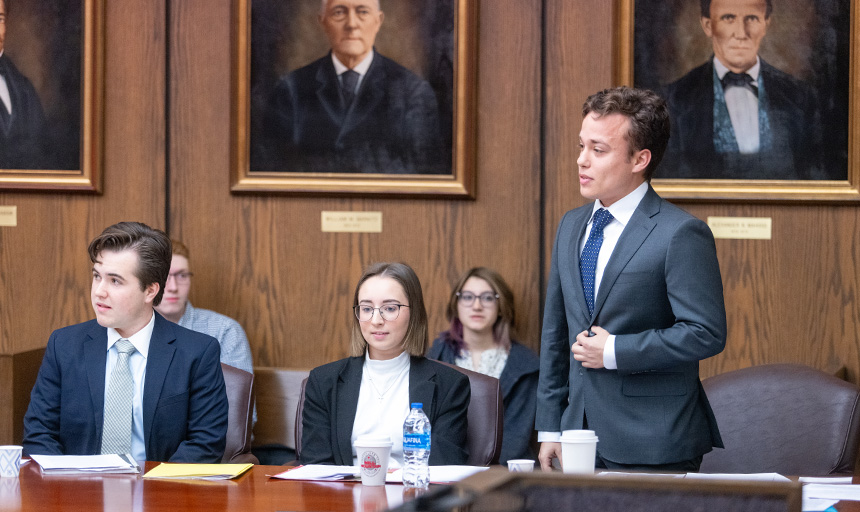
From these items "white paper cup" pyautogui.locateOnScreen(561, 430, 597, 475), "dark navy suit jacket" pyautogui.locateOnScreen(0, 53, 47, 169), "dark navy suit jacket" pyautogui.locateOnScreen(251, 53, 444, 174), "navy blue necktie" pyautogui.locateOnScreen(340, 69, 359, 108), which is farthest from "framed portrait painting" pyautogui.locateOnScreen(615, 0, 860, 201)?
"dark navy suit jacket" pyautogui.locateOnScreen(0, 53, 47, 169)

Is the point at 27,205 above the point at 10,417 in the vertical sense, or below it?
above

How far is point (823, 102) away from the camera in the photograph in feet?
14.5

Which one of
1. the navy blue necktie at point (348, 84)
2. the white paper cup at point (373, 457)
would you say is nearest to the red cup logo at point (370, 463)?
the white paper cup at point (373, 457)

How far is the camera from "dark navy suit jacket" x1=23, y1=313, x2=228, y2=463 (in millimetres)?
2949

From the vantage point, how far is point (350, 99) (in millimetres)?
4738

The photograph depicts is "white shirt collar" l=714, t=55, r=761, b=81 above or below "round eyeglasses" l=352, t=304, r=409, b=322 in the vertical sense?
above

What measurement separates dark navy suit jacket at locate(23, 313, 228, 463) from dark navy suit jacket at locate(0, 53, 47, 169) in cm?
219

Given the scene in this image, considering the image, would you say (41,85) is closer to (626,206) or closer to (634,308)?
(626,206)

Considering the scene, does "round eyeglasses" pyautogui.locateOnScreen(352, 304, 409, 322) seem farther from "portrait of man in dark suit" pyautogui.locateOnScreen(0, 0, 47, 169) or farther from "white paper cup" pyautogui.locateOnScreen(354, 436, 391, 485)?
"portrait of man in dark suit" pyautogui.locateOnScreen(0, 0, 47, 169)

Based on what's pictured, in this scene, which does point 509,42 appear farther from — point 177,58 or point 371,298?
point 371,298

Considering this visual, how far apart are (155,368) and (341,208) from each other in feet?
6.35

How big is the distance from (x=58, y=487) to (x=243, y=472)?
0.47 m

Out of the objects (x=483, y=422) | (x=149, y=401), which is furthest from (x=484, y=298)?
(x=149, y=401)

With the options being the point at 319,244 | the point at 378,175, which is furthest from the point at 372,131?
the point at 319,244
